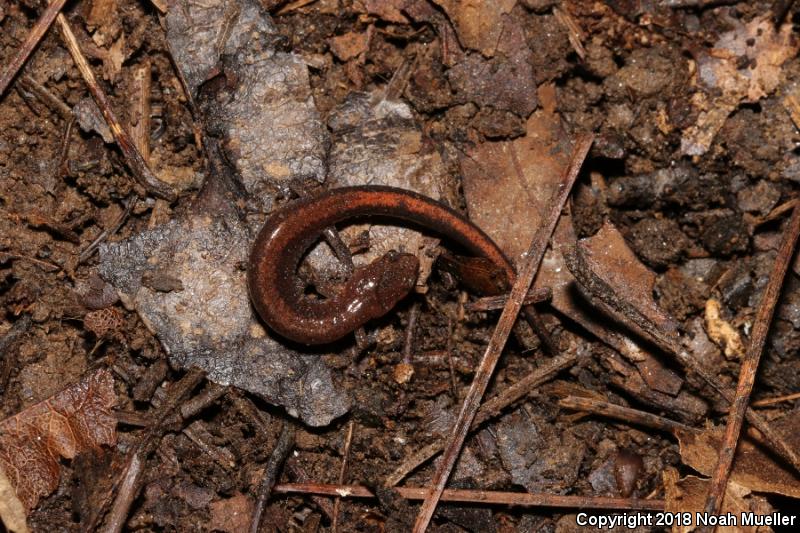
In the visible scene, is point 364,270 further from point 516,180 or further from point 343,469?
point 343,469

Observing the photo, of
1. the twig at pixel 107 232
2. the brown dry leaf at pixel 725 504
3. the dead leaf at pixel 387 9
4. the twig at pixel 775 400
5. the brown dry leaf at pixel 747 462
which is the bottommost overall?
the brown dry leaf at pixel 725 504

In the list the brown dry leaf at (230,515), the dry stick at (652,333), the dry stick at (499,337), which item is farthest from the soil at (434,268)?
the dry stick at (652,333)

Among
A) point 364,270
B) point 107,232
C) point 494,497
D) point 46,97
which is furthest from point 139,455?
point 46,97

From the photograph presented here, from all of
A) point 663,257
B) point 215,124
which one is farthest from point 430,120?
point 663,257

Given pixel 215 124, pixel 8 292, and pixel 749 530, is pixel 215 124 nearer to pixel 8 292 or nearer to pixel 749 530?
pixel 8 292

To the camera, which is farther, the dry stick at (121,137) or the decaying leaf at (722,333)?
the decaying leaf at (722,333)

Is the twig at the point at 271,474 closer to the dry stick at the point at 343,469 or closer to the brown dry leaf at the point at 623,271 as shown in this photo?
the dry stick at the point at 343,469
